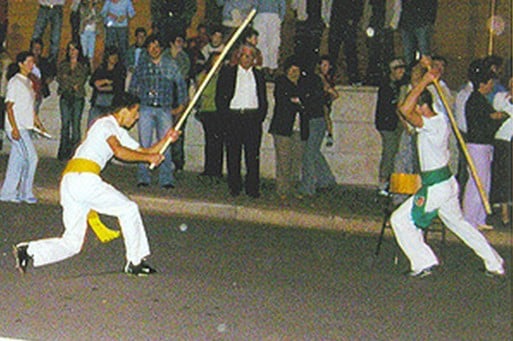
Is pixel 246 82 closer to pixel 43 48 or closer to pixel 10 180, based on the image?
pixel 10 180

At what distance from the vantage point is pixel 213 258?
11.5m

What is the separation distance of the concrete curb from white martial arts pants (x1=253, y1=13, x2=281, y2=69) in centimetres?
398

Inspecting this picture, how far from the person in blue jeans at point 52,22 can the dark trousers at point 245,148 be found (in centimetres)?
522

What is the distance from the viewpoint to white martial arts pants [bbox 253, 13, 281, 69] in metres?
18.0

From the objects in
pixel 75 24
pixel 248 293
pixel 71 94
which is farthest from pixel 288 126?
pixel 248 293

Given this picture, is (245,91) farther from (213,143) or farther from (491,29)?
(491,29)

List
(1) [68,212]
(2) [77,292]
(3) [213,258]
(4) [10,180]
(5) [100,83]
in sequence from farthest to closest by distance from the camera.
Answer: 1. (5) [100,83]
2. (4) [10,180]
3. (3) [213,258]
4. (1) [68,212]
5. (2) [77,292]

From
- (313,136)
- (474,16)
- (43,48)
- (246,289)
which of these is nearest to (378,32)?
(474,16)

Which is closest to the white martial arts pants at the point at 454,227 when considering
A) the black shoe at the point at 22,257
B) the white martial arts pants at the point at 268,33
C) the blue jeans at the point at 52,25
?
the black shoe at the point at 22,257

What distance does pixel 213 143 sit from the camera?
1720 cm

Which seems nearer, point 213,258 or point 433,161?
point 433,161

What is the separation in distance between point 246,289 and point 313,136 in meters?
6.39

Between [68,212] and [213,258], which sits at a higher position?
[68,212]

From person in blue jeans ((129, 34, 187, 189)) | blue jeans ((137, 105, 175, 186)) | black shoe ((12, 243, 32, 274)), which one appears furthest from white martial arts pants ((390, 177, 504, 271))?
blue jeans ((137, 105, 175, 186))
